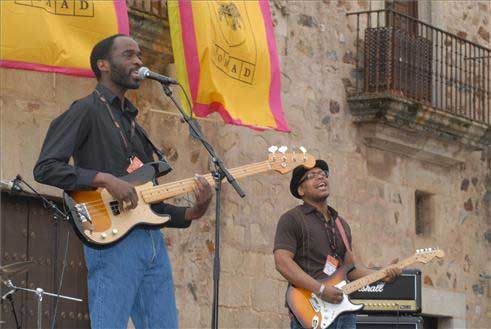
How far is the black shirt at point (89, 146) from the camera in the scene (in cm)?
709

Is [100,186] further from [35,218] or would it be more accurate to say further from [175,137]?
[175,137]

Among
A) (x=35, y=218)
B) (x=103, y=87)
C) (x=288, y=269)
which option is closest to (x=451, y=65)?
(x=35, y=218)

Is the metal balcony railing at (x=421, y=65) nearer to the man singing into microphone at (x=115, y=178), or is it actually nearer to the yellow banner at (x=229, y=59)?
the yellow banner at (x=229, y=59)

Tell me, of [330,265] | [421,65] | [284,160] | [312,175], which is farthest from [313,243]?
[421,65]

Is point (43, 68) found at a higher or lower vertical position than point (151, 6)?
lower

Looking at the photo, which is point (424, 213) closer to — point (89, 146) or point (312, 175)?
point (312, 175)

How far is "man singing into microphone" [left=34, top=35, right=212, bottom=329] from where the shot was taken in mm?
7070

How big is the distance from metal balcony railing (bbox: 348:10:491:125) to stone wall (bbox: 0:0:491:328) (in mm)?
198

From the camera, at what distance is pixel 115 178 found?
711cm

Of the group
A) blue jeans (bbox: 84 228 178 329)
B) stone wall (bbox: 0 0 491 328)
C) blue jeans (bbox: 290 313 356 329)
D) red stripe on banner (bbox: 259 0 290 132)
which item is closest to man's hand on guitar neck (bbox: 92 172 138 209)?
blue jeans (bbox: 84 228 178 329)

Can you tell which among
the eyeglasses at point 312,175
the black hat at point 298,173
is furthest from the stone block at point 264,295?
the eyeglasses at point 312,175

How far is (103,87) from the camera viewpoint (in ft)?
24.3

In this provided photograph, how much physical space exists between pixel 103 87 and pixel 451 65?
8.55 m

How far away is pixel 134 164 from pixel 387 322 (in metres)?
3.85
